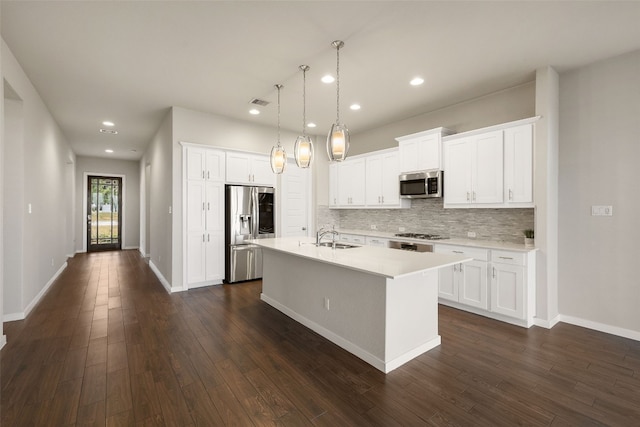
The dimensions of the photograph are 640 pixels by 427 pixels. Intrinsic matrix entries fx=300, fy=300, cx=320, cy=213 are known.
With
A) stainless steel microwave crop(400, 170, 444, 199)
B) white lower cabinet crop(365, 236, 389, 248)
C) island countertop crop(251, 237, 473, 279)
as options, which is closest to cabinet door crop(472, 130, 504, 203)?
stainless steel microwave crop(400, 170, 444, 199)

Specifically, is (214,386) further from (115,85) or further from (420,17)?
(115,85)

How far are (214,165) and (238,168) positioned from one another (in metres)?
0.43

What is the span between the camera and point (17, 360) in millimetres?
2570

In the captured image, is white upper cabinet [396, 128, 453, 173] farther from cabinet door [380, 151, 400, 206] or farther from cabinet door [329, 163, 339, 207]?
cabinet door [329, 163, 339, 207]

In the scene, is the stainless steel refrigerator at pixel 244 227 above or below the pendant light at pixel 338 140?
below

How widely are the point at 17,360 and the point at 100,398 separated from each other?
3.83ft

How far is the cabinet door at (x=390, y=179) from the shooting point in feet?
16.6

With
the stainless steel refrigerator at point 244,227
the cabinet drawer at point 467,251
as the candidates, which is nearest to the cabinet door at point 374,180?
→ the cabinet drawer at point 467,251

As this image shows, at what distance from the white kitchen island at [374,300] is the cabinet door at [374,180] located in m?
2.24

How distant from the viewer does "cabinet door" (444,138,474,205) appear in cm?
408

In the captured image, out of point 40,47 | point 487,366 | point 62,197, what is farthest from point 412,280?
point 62,197

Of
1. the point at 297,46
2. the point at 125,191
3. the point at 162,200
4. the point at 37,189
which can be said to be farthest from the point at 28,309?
the point at 125,191

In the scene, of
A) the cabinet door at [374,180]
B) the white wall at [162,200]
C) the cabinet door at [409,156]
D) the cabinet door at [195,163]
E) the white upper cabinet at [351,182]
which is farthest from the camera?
the white upper cabinet at [351,182]

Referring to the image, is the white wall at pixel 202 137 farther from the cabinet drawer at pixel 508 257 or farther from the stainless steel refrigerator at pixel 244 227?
the cabinet drawer at pixel 508 257
